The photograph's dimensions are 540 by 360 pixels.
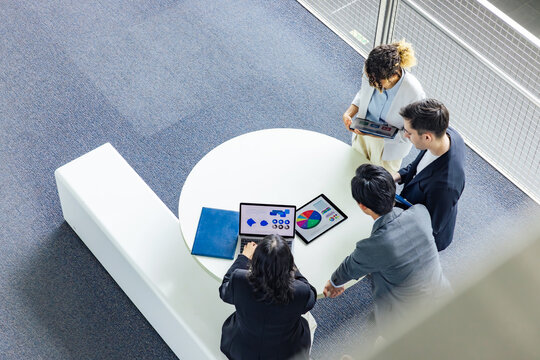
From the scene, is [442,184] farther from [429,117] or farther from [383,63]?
[383,63]

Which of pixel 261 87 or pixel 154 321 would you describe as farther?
pixel 261 87

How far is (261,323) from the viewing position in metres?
2.31

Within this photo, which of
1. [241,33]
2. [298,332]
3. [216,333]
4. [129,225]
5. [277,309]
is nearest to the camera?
[277,309]

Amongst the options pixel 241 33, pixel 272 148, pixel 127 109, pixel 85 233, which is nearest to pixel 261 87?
pixel 241 33

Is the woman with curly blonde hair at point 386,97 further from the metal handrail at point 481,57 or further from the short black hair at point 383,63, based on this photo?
the metal handrail at point 481,57

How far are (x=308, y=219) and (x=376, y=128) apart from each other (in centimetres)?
61

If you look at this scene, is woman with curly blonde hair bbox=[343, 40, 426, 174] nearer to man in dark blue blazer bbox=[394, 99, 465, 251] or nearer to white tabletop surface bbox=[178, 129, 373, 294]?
white tabletop surface bbox=[178, 129, 373, 294]

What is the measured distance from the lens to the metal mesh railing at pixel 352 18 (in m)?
4.49

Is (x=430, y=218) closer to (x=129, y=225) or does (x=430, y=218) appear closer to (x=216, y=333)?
(x=216, y=333)

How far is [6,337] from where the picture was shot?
316 centimetres

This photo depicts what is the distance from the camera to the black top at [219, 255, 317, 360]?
2277 mm

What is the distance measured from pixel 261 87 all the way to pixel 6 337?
2.29 meters

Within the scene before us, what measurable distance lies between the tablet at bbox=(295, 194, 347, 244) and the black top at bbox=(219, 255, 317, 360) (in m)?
0.43

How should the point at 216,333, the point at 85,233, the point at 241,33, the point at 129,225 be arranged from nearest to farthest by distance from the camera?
the point at 216,333 → the point at 129,225 → the point at 85,233 → the point at 241,33
